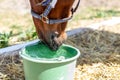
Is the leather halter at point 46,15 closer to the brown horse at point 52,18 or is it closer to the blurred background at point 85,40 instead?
the brown horse at point 52,18

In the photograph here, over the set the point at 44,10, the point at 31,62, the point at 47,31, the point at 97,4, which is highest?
the point at 44,10

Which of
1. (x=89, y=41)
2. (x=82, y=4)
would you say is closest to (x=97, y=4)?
(x=82, y=4)

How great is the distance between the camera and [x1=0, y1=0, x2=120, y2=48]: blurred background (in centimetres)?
314

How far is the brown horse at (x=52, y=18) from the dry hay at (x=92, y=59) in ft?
2.09

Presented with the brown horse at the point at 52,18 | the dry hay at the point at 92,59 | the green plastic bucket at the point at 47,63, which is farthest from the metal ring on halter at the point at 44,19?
the dry hay at the point at 92,59

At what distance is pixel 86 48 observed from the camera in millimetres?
2922

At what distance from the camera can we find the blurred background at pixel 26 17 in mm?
3143

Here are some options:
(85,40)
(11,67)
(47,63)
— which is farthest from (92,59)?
(47,63)

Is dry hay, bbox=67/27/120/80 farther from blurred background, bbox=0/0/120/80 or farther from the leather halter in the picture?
the leather halter

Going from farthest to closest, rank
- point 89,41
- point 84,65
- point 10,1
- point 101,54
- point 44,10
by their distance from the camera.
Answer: point 10,1 → point 89,41 → point 101,54 → point 84,65 → point 44,10

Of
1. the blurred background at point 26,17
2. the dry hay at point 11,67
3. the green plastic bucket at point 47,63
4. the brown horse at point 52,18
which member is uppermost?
the brown horse at point 52,18

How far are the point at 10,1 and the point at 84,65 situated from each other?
296cm

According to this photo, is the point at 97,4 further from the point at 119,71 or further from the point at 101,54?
the point at 119,71

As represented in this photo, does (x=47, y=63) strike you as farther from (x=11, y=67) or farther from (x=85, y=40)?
(x=85, y=40)
